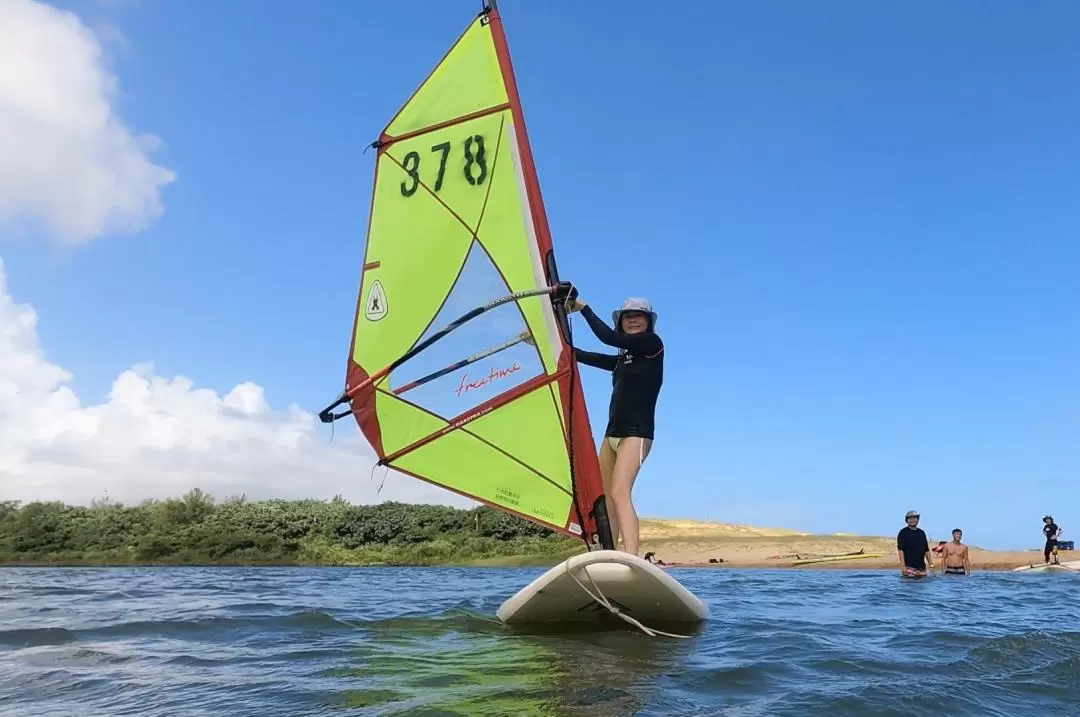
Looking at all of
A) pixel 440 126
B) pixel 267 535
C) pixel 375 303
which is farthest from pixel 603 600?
pixel 267 535

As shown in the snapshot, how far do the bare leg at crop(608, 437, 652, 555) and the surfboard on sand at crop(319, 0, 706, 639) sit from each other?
15cm

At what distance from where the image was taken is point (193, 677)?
4578mm

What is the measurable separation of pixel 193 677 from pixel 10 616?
5164mm

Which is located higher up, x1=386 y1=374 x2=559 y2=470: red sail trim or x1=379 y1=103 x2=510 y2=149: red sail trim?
x1=379 y1=103 x2=510 y2=149: red sail trim

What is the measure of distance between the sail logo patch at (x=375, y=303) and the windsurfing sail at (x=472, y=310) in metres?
0.01

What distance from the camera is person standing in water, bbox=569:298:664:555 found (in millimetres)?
6367

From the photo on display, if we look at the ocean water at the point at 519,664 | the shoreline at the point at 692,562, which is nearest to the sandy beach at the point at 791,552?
the shoreline at the point at 692,562

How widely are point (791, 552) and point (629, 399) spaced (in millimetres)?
27036

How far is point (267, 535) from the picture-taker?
108ft

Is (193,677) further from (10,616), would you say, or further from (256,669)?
(10,616)

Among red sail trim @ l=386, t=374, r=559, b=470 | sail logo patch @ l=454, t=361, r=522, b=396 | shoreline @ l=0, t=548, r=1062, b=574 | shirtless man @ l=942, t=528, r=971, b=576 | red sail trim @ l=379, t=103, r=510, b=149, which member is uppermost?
red sail trim @ l=379, t=103, r=510, b=149

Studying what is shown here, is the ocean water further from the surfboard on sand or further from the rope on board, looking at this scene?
the surfboard on sand

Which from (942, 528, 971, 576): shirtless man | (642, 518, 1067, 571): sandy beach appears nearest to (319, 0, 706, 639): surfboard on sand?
(942, 528, 971, 576): shirtless man

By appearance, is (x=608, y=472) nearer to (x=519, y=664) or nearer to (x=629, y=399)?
(x=629, y=399)
